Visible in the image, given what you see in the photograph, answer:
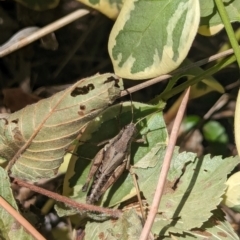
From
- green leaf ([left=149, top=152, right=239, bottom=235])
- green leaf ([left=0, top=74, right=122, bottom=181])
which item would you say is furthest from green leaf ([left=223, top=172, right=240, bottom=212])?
green leaf ([left=0, top=74, right=122, bottom=181])

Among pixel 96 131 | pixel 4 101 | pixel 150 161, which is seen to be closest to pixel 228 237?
pixel 150 161

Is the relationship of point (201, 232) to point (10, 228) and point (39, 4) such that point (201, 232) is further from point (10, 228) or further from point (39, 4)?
point (39, 4)

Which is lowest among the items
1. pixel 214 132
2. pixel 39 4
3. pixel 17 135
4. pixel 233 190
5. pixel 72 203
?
pixel 214 132

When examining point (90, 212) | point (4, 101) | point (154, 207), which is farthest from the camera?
point (4, 101)

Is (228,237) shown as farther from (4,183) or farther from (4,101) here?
(4,101)

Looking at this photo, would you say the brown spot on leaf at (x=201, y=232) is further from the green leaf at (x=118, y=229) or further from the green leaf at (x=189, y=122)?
the green leaf at (x=189, y=122)

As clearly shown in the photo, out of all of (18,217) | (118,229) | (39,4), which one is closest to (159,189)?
(118,229)

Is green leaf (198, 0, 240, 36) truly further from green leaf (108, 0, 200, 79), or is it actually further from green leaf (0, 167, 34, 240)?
Result: green leaf (0, 167, 34, 240)
